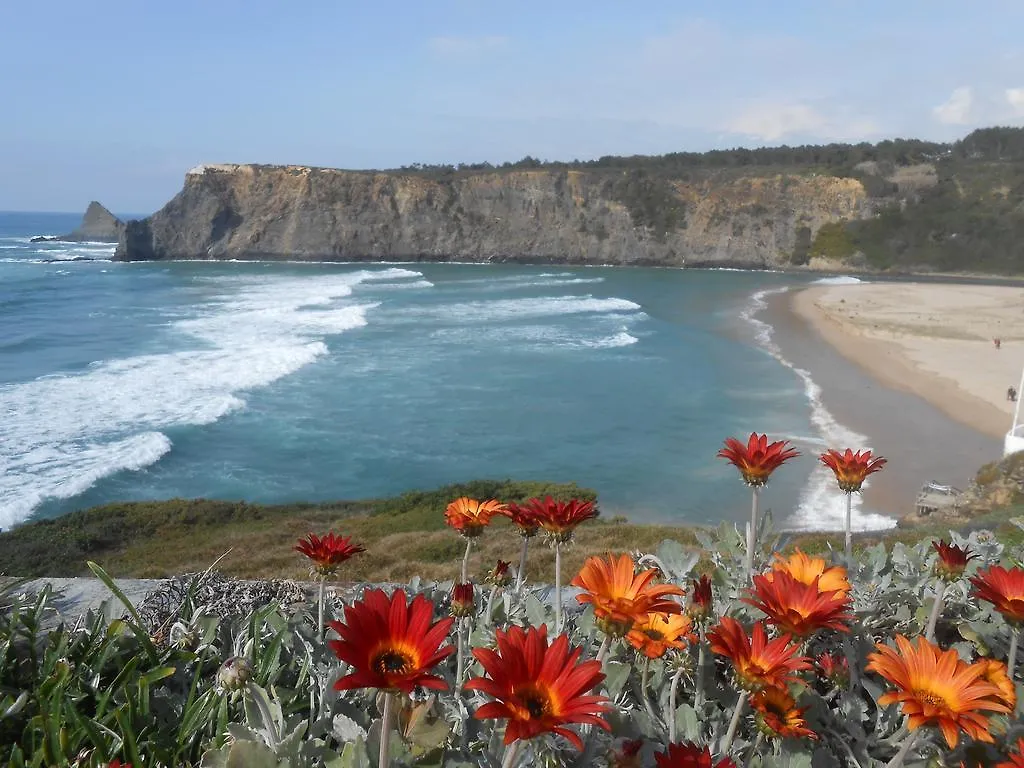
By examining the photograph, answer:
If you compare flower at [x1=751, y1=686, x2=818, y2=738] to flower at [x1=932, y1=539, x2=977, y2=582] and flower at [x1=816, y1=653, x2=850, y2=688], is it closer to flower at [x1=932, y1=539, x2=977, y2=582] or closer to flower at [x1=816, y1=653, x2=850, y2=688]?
flower at [x1=816, y1=653, x2=850, y2=688]

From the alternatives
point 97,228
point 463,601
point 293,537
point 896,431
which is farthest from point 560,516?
point 97,228

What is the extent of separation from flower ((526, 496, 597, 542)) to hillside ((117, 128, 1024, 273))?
75.6 m

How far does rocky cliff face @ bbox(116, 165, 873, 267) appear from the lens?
249 feet

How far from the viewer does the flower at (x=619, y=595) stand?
151 cm

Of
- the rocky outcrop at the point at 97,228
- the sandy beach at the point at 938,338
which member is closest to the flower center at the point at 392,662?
the sandy beach at the point at 938,338

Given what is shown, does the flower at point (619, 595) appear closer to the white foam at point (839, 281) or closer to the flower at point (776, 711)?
the flower at point (776, 711)

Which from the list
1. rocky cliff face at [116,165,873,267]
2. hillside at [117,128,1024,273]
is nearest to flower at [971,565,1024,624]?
hillside at [117,128,1024,273]

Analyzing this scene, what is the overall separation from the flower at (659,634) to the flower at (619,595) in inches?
2.2

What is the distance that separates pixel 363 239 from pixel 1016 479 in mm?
72504

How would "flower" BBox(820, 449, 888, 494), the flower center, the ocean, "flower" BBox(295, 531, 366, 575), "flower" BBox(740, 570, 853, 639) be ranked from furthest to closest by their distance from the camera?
the ocean → "flower" BBox(820, 449, 888, 494) → "flower" BBox(295, 531, 366, 575) → "flower" BBox(740, 570, 853, 639) → the flower center

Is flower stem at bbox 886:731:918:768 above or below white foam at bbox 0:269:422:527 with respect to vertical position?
above

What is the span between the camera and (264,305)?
44.8m

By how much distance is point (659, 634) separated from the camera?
1.78 meters

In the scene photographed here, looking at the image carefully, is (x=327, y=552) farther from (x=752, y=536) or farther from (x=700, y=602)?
(x=752, y=536)
